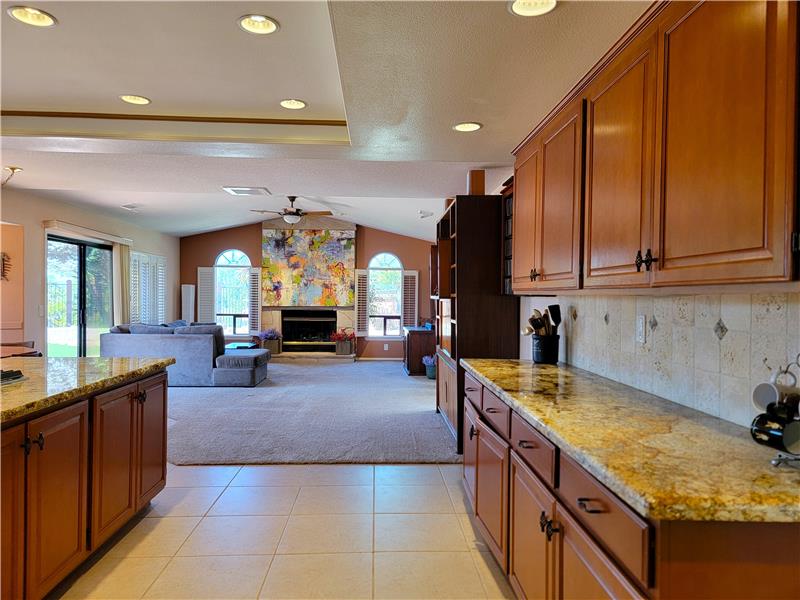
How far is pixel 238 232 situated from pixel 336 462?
779cm

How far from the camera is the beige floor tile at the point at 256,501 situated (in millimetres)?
2887

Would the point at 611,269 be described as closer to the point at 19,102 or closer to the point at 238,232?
the point at 19,102

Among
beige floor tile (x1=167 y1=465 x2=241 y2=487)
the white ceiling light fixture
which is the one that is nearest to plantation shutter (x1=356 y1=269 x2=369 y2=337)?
beige floor tile (x1=167 y1=465 x2=241 y2=487)

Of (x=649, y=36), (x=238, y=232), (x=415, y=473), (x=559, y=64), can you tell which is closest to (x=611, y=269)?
(x=649, y=36)

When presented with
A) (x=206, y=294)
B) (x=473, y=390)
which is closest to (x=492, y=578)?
(x=473, y=390)

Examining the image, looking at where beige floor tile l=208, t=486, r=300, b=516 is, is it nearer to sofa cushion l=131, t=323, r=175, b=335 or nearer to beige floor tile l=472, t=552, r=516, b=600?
beige floor tile l=472, t=552, r=516, b=600

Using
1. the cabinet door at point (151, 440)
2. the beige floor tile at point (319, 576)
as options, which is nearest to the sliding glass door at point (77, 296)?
the cabinet door at point (151, 440)

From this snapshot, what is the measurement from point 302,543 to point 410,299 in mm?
7769

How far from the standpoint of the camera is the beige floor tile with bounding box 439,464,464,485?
3.37 meters

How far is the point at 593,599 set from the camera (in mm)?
1196

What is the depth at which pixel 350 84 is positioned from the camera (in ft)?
7.13

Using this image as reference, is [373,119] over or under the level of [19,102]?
under

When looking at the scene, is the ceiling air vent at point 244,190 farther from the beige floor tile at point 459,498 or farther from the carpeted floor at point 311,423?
the beige floor tile at point 459,498

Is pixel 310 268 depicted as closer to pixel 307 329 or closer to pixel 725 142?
pixel 307 329
